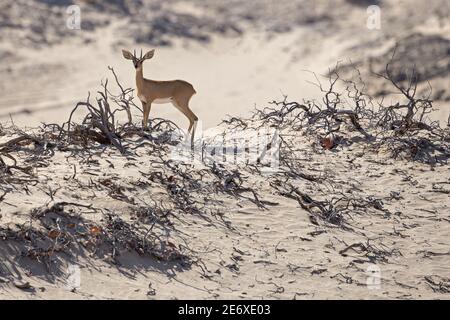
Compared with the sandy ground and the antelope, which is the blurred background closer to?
the antelope

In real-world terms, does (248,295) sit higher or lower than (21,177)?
lower

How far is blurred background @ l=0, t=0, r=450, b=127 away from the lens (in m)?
22.5

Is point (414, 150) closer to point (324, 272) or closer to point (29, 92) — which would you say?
point (324, 272)

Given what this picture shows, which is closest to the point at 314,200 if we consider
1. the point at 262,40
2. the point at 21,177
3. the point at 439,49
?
the point at 21,177

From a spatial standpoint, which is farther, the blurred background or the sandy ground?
the blurred background

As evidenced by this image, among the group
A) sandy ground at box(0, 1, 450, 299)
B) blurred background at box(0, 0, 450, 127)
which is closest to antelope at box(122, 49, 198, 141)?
sandy ground at box(0, 1, 450, 299)

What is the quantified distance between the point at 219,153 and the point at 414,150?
7.17ft

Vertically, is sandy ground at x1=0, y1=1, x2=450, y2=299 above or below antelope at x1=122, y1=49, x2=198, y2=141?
below

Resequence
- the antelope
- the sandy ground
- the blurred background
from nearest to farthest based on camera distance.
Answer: the sandy ground
the antelope
the blurred background

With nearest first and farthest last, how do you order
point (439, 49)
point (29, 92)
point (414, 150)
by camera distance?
1. point (414, 150)
2. point (29, 92)
3. point (439, 49)

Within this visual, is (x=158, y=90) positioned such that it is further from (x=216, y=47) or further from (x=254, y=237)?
(x=216, y=47)

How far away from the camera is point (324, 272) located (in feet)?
25.0

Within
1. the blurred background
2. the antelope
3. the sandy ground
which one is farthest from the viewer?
the blurred background

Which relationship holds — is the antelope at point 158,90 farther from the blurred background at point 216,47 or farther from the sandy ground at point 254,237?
the blurred background at point 216,47
